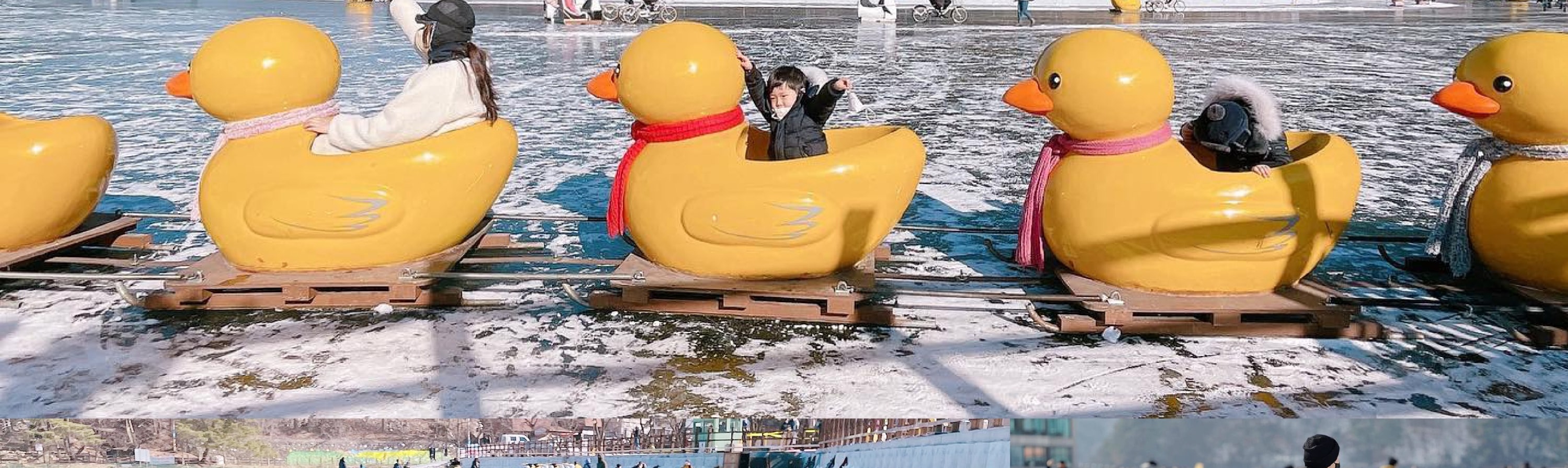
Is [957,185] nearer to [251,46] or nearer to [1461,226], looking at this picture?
[1461,226]

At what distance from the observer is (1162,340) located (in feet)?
12.8

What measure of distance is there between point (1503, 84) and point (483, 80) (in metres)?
3.39

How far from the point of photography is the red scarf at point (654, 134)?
406cm

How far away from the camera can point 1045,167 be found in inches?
164

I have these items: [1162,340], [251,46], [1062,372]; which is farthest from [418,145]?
[1162,340]

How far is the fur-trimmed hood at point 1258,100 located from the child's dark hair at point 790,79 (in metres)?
1.52

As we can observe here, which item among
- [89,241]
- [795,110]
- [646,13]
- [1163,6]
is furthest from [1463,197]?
[1163,6]

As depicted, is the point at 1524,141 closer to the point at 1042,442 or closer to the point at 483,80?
the point at 1042,442

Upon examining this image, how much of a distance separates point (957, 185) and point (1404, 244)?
2.13m

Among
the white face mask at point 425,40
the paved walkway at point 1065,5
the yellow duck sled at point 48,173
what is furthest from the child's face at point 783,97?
the paved walkway at point 1065,5

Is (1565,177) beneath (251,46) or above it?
beneath

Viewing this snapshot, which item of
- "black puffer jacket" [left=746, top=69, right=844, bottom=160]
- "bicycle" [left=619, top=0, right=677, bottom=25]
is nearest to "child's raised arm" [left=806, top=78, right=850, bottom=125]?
"black puffer jacket" [left=746, top=69, right=844, bottom=160]

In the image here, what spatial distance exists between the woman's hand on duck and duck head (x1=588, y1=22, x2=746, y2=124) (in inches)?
36.7

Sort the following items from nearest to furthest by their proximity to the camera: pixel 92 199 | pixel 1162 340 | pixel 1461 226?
pixel 1162 340, pixel 1461 226, pixel 92 199
